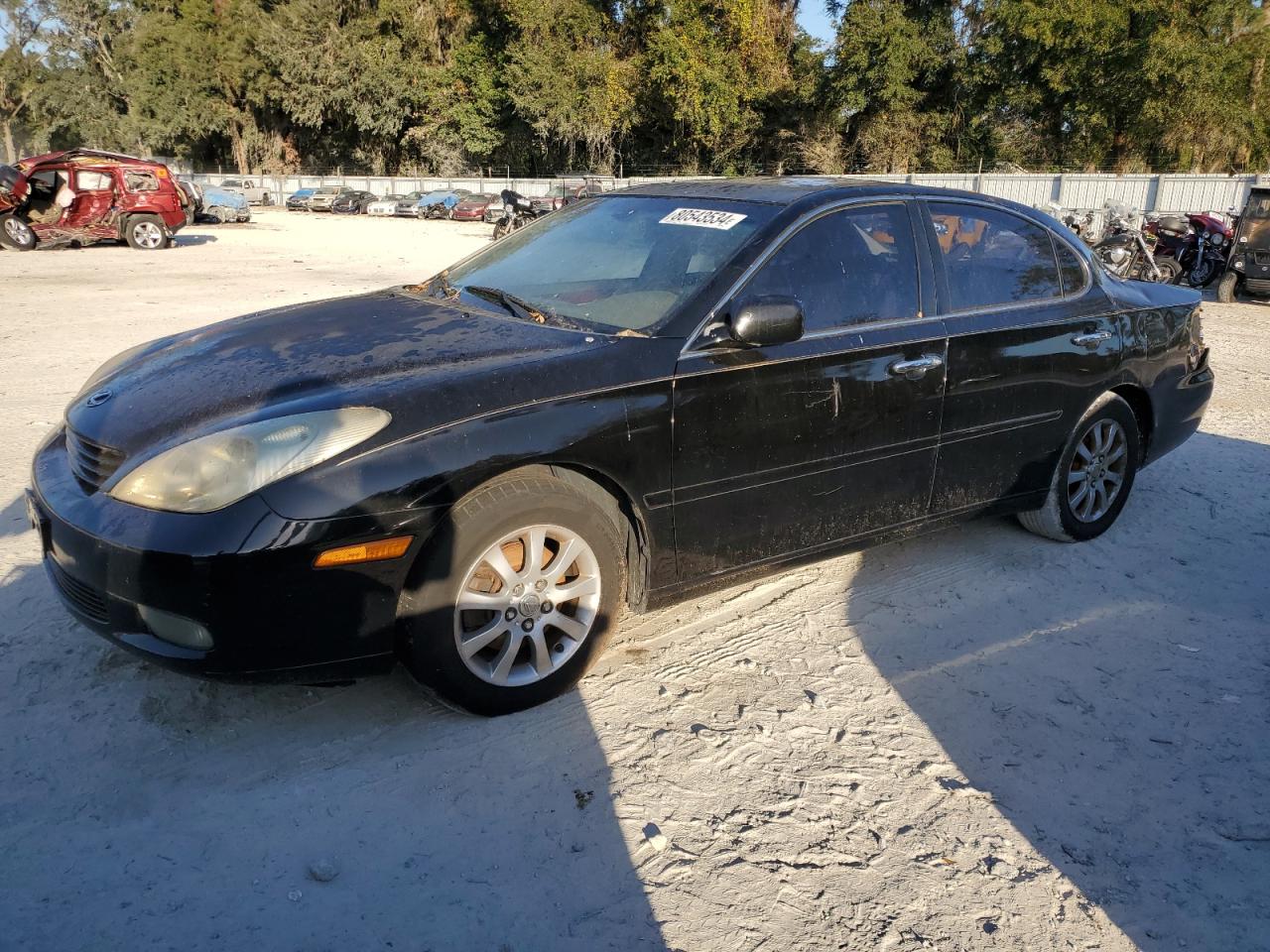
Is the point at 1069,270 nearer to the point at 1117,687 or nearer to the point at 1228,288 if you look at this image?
the point at 1117,687

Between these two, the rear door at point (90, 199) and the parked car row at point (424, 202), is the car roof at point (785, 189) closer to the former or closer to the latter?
the rear door at point (90, 199)

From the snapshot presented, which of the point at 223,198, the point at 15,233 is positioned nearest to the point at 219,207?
the point at 223,198

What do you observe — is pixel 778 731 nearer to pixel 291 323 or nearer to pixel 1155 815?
pixel 1155 815

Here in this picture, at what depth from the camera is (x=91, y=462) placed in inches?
118

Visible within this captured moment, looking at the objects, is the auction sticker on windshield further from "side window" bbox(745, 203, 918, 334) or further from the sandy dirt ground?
the sandy dirt ground

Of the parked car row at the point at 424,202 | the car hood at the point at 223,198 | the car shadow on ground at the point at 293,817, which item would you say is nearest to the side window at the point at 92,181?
the car hood at the point at 223,198

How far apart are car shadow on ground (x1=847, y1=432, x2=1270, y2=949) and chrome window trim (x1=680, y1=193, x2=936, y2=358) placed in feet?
3.85

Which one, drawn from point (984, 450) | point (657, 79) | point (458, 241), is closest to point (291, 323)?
point (984, 450)

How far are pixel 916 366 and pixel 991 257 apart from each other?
827 millimetres

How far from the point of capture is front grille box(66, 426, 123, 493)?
2898mm

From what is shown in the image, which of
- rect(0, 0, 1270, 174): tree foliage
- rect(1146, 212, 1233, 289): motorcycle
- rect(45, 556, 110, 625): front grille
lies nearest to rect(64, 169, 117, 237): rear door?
rect(1146, 212, 1233, 289): motorcycle

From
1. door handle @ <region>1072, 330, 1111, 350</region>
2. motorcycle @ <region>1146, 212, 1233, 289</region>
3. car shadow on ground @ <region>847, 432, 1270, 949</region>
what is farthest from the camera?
motorcycle @ <region>1146, 212, 1233, 289</region>

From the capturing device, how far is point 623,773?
290 centimetres

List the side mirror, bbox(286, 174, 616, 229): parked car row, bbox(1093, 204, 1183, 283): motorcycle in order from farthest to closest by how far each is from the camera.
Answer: bbox(286, 174, 616, 229): parked car row
bbox(1093, 204, 1183, 283): motorcycle
the side mirror
